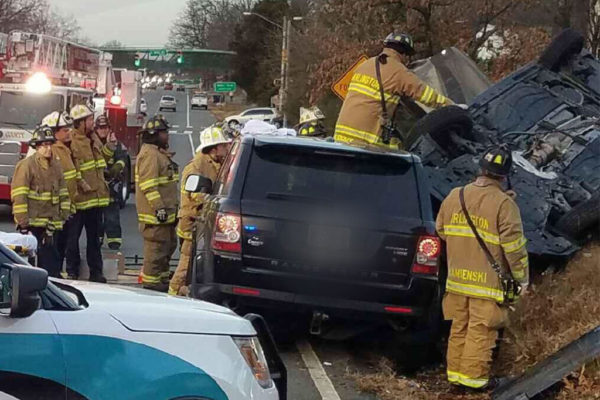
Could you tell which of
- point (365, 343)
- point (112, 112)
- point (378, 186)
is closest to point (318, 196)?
point (378, 186)

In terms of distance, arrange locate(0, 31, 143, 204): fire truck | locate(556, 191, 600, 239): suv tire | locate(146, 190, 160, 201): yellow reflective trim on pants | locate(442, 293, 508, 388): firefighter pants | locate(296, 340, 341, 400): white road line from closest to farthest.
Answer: locate(296, 340, 341, 400): white road line
locate(442, 293, 508, 388): firefighter pants
locate(556, 191, 600, 239): suv tire
locate(146, 190, 160, 201): yellow reflective trim on pants
locate(0, 31, 143, 204): fire truck

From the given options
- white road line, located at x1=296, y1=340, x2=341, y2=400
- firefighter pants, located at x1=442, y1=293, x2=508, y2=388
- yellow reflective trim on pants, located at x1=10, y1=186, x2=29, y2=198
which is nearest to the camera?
white road line, located at x1=296, y1=340, x2=341, y2=400

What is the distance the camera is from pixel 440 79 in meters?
12.0

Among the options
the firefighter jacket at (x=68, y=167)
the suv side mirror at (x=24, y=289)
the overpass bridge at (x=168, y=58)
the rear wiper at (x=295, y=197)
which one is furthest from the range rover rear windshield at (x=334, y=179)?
the overpass bridge at (x=168, y=58)

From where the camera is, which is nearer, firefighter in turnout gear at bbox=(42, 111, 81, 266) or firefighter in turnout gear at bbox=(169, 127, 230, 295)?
firefighter in turnout gear at bbox=(169, 127, 230, 295)

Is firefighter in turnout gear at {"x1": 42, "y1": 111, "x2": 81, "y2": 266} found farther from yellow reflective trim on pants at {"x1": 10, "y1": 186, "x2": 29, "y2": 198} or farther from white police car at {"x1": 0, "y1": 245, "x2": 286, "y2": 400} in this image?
white police car at {"x1": 0, "y1": 245, "x2": 286, "y2": 400}

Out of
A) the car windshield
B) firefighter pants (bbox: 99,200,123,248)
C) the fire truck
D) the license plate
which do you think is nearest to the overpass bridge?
the fire truck

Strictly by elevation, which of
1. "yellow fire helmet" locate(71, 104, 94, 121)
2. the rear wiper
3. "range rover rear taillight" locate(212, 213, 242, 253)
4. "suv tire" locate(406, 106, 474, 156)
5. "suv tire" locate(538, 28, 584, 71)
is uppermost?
"suv tire" locate(538, 28, 584, 71)

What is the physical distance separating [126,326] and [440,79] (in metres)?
9.14

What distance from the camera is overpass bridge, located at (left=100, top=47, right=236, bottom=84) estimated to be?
156 ft

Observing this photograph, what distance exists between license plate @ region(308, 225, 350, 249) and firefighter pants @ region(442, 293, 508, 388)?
3.00ft

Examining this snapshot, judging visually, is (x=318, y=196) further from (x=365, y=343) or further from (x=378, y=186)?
(x=365, y=343)

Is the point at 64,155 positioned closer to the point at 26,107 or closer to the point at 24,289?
the point at 24,289

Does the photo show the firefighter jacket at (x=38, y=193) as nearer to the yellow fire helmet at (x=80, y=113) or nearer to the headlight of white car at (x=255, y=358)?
the yellow fire helmet at (x=80, y=113)
